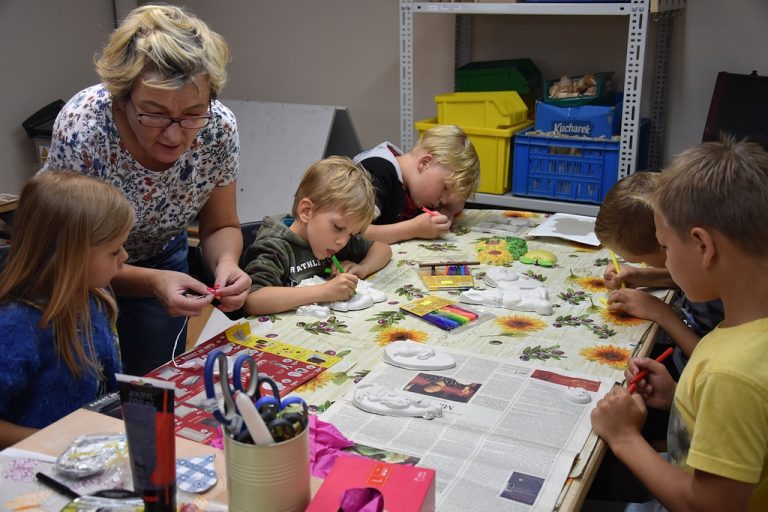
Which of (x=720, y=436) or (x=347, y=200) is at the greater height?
(x=347, y=200)

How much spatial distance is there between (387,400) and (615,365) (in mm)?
471

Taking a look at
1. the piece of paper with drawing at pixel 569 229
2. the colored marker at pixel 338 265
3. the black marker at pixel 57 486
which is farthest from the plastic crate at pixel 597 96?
the black marker at pixel 57 486

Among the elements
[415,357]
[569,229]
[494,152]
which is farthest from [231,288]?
[494,152]

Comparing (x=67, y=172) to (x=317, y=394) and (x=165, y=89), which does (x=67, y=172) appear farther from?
(x=317, y=394)

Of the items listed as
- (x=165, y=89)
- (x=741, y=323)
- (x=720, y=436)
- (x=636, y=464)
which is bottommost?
(x=636, y=464)

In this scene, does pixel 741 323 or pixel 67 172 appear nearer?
pixel 741 323

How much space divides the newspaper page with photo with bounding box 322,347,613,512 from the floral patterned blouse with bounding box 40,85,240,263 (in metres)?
0.66

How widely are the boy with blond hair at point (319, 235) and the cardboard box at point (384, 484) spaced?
778 millimetres

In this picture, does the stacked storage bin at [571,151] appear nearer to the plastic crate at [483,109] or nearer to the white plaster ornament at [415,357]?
the plastic crate at [483,109]

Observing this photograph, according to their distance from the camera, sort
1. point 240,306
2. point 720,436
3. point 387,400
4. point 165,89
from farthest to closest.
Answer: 1. point 240,306
2. point 165,89
3. point 387,400
4. point 720,436

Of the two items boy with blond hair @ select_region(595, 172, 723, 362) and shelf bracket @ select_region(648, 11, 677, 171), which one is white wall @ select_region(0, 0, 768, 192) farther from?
boy with blond hair @ select_region(595, 172, 723, 362)

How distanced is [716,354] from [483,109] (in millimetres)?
1789

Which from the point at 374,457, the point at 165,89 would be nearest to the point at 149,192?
the point at 165,89

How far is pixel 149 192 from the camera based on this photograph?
1597 mm
